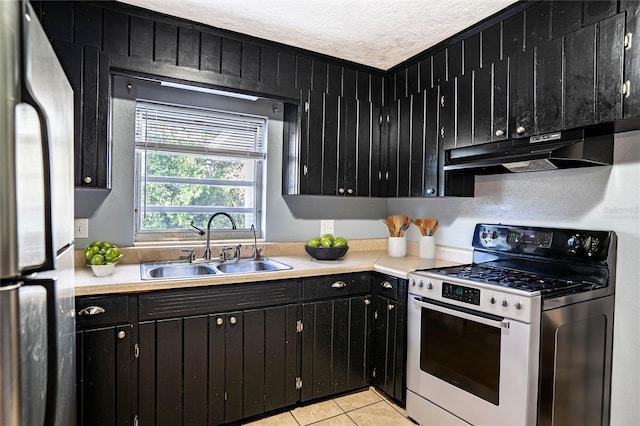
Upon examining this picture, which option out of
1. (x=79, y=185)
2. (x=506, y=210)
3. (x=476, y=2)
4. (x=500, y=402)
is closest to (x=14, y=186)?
(x=79, y=185)

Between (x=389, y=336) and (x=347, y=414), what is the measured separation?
21.1 inches

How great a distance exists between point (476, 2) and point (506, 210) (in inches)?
48.8

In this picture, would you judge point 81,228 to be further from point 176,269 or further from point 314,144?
point 314,144

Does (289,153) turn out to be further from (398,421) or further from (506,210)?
(398,421)

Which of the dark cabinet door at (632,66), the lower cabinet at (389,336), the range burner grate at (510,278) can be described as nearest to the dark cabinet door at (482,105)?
the dark cabinet door at (632,66)

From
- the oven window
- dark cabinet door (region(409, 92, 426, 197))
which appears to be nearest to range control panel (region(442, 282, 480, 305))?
the oven window

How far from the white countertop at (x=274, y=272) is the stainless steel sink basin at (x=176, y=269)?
90 mm

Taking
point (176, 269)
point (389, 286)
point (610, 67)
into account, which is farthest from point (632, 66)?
point (176, 269)

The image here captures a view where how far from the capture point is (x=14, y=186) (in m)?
0.76

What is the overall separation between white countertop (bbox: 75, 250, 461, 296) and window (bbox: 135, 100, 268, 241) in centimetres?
42

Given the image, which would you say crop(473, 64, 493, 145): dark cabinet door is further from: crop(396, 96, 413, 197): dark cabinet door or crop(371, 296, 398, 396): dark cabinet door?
crop(371, 296, 398, 396): dark cabinet door

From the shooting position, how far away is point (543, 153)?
71.3 inches

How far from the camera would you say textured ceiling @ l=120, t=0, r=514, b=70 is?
201 centimetres

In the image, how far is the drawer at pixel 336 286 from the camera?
227 centimetres
